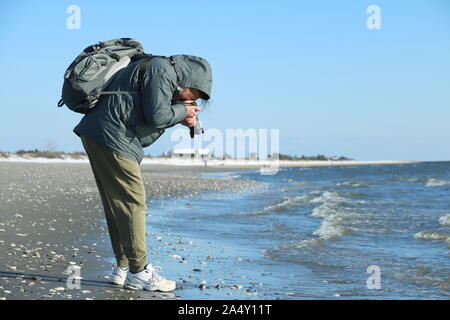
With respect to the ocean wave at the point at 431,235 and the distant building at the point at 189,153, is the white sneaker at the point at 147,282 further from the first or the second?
the distant building at the point at 189,153

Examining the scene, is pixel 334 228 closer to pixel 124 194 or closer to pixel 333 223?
pixel 333 223

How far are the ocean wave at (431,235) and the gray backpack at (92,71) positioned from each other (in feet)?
21.2

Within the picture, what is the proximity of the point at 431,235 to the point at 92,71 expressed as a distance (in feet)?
23.2

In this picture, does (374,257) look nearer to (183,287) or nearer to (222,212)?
(183,287)

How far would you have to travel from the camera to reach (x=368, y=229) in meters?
10.4

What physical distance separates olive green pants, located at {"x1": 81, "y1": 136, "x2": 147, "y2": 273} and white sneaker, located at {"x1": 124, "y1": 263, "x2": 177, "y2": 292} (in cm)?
5

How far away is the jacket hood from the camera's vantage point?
432cm

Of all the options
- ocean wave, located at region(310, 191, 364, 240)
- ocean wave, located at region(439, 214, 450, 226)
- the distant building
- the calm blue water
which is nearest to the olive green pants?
the calm blue water

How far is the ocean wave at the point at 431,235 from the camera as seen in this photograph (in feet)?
30.1

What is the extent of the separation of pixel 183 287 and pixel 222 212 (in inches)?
324

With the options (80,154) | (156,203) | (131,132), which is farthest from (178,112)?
(80,154)

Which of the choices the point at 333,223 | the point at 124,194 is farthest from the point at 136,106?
the point at 333,223

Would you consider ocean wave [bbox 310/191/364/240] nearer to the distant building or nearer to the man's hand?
the man's hand

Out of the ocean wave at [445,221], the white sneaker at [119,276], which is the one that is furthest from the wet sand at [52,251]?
the ocean wave at [445,221]
